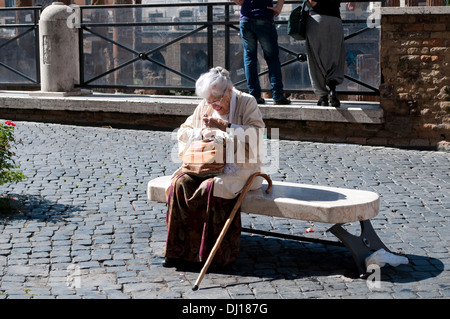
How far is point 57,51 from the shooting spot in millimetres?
12664

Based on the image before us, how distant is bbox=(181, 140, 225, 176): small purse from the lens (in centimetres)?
601

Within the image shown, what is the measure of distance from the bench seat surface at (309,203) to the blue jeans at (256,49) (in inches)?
183

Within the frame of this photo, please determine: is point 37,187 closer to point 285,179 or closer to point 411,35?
point 285,179

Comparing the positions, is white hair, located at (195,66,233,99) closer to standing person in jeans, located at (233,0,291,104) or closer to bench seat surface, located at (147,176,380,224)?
bench seat surface, located at (147,176,380,224)

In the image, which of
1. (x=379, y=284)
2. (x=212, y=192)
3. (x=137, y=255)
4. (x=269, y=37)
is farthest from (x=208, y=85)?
(x=269, y=37)

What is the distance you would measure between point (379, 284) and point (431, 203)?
2427mm

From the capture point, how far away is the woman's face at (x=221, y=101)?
6.07m

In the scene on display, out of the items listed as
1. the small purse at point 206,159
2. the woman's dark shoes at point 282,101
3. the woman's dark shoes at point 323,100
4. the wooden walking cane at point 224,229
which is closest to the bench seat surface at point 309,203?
A: the wooden walking cane at point 224,229

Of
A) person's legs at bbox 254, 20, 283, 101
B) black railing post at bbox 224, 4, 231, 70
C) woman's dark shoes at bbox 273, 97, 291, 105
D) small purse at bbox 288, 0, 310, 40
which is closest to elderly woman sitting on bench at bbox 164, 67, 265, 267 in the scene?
small purse at bbox 288, 0, 310, 40

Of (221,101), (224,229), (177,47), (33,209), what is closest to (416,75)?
(177,47)

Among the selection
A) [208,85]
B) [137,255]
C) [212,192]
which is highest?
[208,85]

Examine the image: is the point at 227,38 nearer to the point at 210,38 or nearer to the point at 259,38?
the point at 210,38

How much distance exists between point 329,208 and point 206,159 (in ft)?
3.07

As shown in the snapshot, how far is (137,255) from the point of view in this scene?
245 inches
